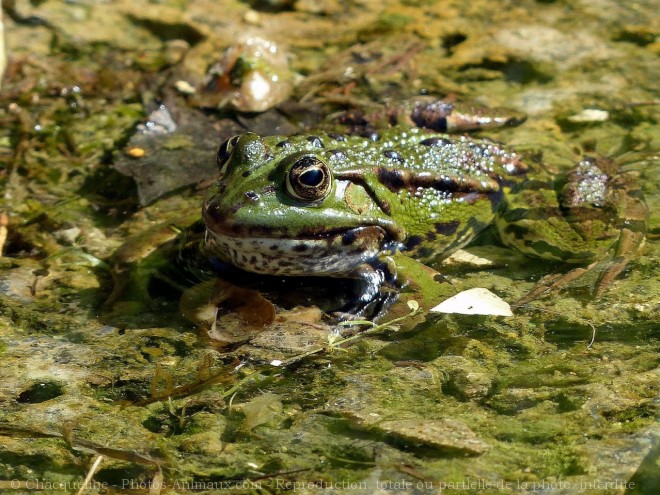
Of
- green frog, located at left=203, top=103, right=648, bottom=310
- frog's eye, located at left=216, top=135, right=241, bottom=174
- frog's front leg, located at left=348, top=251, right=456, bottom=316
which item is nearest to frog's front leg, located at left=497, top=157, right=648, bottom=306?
green frog, located at left=203, top=103, right=648, bottom=310

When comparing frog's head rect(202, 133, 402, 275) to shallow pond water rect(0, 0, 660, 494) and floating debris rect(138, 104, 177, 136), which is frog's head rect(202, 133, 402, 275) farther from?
floating debris rect(138, 104, 177, 136)

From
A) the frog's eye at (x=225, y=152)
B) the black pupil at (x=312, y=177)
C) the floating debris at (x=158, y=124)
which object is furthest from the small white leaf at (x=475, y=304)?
the floating debris at (x=158, y=124)

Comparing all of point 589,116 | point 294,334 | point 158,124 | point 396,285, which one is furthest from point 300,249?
point 589,116

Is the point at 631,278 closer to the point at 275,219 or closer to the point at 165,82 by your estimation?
the point at 275,219

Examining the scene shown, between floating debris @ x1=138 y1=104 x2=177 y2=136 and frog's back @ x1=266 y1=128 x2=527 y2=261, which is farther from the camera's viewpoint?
floating debris @ x1=138 y1=104 x2=177 y2=136

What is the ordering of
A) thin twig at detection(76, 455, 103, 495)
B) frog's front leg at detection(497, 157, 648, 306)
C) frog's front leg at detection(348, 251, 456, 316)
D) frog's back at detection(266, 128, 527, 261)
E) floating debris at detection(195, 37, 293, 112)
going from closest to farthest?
thin twig at detection(76, 455, 103, 495)
frog's front leg at detection(348, 251, 456, 316)
frog's front leg at detection(497, 157, 648, 306)
frog's back at detection(266, 128, 527, 261)
floating debris at detection(195, 37, 293, 112)

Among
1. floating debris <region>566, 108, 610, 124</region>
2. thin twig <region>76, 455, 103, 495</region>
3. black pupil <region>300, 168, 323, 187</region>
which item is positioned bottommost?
thin twig <region>76, 455, 103, 495</region>

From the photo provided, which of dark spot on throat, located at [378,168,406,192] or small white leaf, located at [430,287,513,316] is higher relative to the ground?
dark spot on throat, located at [378,168,406,192]

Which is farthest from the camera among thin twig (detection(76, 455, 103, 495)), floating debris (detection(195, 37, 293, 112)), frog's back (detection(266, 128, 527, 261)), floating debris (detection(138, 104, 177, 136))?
floating debris (detection(195, 37, 293, 112))
